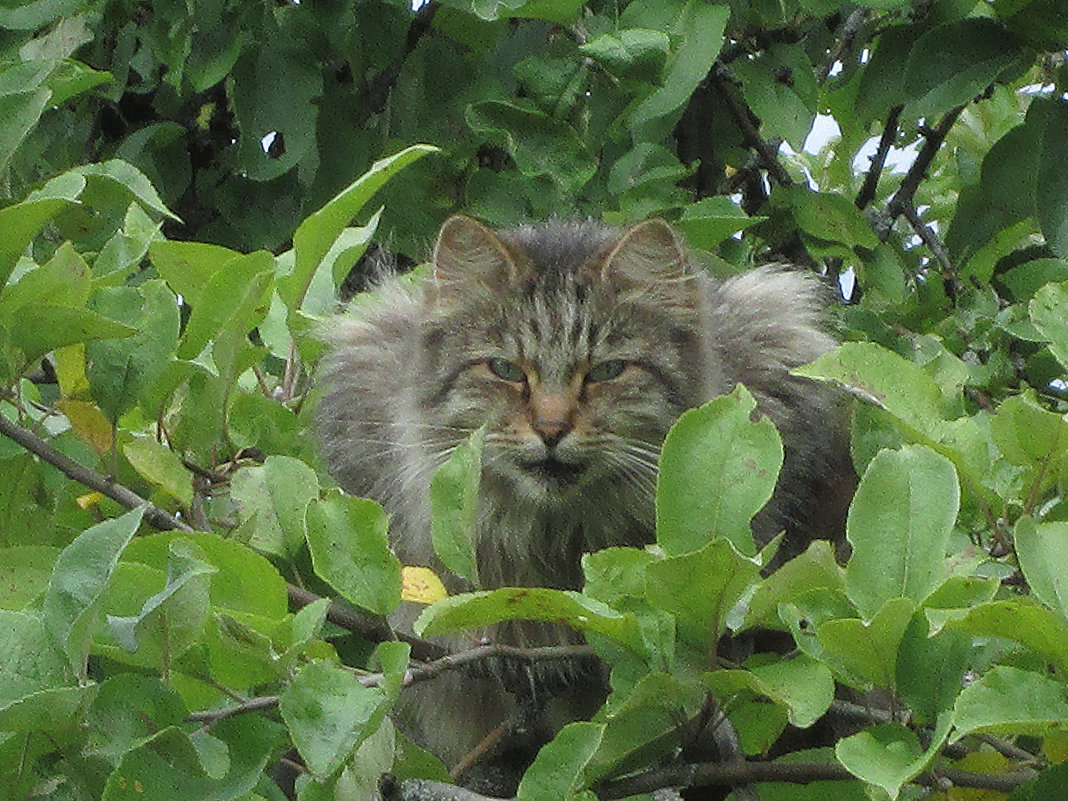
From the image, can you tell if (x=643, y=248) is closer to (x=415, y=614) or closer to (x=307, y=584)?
(x=415, y=614)

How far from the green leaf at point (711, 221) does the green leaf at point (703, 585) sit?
116cm

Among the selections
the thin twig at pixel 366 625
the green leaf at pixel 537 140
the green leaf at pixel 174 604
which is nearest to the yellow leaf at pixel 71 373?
the thin twig at pixel 366 625

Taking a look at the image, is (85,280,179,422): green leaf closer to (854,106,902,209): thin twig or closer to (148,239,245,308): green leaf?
(148,239,245,308): green leaf

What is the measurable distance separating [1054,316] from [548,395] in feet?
2.80

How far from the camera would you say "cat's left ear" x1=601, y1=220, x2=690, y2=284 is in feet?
6.31

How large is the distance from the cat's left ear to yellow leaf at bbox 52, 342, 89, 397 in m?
0.83

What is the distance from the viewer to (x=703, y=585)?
0.87 meters

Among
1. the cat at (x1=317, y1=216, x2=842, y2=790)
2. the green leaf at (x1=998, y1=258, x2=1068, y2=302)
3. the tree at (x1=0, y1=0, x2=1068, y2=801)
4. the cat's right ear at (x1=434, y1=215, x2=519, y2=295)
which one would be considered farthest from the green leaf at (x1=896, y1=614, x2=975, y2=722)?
the green leaf at (x1=998, y1=258, x2=1068, y2=302)

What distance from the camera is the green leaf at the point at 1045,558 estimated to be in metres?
0.83

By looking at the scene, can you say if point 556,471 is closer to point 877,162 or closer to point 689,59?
point 689,59

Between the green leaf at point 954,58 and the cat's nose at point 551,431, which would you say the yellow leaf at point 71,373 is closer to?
the cat's nose at point 551,431

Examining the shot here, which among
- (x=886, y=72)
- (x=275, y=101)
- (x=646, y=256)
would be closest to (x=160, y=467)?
(x=646, y=256)

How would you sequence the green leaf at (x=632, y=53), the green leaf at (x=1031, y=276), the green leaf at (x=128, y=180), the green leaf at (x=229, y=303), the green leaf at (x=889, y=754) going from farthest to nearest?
1. the green leaf at (x=1031, y=276)
2. the green leaf at (x=632, y=53)
3. the green leaf at (x=128, y=180)
4. the green leaf at (x=229, y=303)
5. the green leaf at (x=889, y=754)

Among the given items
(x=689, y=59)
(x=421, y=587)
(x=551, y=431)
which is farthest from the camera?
(x=689, y=59)
